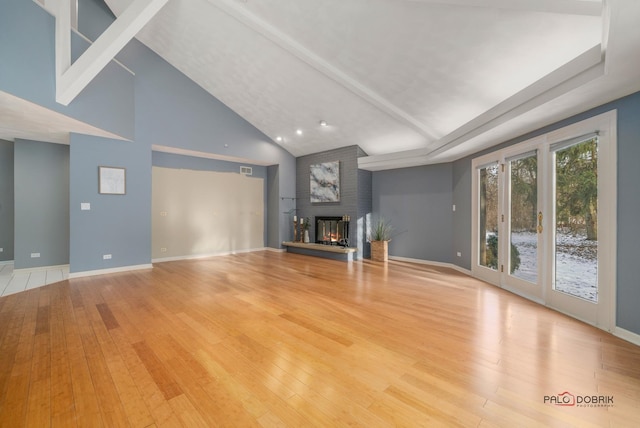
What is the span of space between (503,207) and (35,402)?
5651 mm

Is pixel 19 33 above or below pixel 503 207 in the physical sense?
above

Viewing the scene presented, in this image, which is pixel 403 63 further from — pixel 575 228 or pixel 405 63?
pixel 575 228

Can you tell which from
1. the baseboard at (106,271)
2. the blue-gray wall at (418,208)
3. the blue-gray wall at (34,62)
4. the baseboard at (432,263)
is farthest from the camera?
the blue-gray wall at (418,208)

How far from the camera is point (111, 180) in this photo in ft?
17.4

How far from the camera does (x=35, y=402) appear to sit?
1698mm

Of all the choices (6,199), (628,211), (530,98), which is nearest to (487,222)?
(628,211)

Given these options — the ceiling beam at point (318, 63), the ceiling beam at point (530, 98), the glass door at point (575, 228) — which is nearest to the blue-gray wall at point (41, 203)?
the ceiling beam at point (318, 63)

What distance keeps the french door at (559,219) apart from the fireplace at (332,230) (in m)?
3.37

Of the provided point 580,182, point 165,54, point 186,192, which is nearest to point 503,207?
point 580,182

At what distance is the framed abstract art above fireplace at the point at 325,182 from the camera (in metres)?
7.56

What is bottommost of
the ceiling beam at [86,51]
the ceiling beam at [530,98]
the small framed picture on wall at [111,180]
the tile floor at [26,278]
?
the tile floor at [26,278]

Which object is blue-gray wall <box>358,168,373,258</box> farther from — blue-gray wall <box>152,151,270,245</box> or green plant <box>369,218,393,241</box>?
blue-gray wall <box>152,151,270,245</box>

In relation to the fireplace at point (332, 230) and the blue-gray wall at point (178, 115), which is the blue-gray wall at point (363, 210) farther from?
the blue-gray wall at point (178, 115)

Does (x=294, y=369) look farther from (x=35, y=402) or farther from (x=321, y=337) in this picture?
(x=35, y=402)
